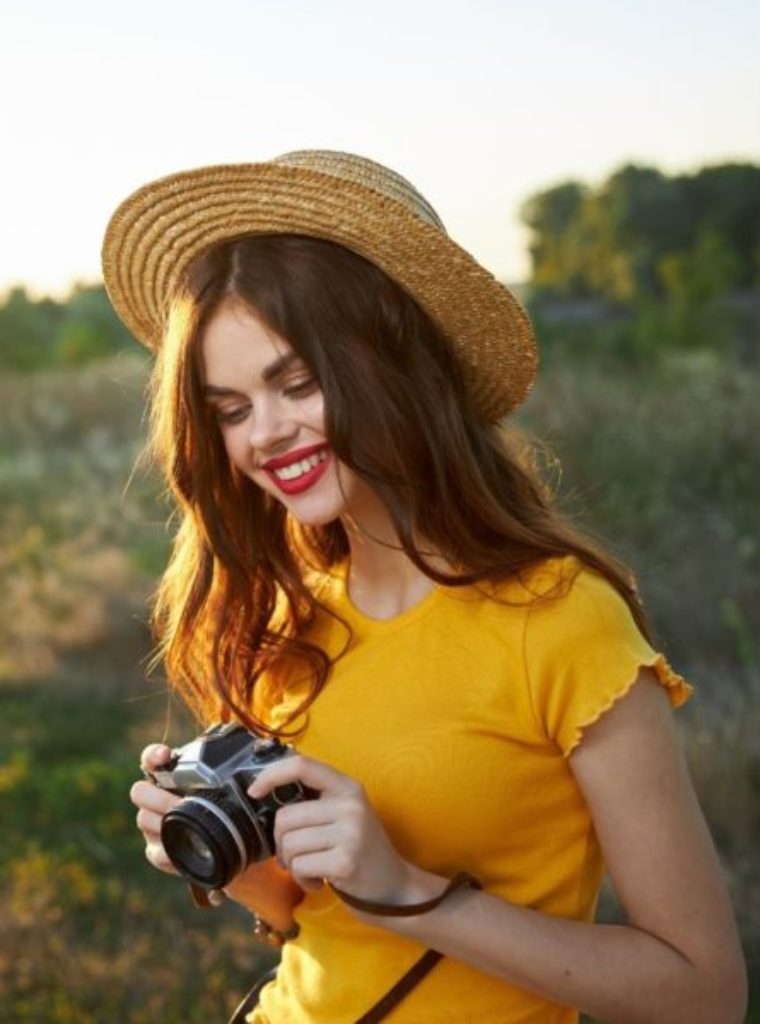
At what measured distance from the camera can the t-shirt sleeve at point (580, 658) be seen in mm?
1597

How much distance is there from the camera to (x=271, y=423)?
5.80ft

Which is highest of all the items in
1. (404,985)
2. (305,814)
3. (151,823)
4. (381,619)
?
(381,619)

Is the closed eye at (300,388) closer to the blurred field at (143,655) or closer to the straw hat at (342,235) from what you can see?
the straw hat at (342,235)

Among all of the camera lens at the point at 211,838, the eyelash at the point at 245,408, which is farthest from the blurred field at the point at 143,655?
the camera lens at the point at 211,838

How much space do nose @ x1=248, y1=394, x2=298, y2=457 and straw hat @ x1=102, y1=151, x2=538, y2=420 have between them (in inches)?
8.3

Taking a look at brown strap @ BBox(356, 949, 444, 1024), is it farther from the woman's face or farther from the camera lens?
the woman's face

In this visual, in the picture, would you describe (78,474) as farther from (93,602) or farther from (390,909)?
(390,909)

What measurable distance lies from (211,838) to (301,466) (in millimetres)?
440

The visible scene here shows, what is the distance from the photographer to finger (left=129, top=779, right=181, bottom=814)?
180 cm

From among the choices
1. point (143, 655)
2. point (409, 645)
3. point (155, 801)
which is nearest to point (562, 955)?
point (409, 645)

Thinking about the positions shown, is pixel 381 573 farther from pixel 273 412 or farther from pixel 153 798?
pixel 153 798

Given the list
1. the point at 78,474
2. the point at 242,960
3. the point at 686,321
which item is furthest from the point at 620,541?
the point at 686,321

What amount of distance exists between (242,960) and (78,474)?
6793 mm

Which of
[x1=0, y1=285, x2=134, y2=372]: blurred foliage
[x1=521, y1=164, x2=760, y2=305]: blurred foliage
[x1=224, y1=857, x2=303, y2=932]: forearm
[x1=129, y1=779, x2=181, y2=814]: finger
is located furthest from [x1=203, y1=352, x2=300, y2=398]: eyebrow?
[x1=521, y1=164, x2=760, y2=305]: blurred foliage
